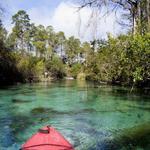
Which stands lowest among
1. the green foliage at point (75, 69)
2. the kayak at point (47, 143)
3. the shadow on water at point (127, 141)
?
the shadow on water at point (127, 141)

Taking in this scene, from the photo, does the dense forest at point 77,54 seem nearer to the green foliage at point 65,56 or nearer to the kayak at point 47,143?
the green foliage at point 65,56

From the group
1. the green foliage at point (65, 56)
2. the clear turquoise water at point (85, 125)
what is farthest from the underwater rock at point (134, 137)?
the green foliage at point (65, 56)

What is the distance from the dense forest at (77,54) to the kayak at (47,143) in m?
7.26

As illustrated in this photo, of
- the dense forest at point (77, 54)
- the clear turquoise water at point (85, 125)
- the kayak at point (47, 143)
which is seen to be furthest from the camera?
the dense forest at point (77, 54)

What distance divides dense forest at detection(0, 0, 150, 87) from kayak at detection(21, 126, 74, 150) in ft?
23.8

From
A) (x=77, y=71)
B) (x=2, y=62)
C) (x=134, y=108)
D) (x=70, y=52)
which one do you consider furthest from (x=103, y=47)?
(x=70, y=52)

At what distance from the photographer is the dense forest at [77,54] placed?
59.3 ft

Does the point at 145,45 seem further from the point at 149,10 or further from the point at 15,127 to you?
the point at 15,127

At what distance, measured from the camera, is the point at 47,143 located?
2434mm

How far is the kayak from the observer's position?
7.91ft

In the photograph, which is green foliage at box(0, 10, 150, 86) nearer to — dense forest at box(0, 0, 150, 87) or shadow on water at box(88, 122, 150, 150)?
dense forest at box(0, 0, 150, 87)

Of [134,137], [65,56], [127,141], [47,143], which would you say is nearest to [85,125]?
[134,137]

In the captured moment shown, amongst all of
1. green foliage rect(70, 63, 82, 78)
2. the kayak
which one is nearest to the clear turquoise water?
the kayak

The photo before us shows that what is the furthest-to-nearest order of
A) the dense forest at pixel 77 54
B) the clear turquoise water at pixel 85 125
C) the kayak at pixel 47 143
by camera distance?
the dense forest at pixel 77 54 < the clear turquoise water at pixel 85 125 < the kayak at pixel 47 143
